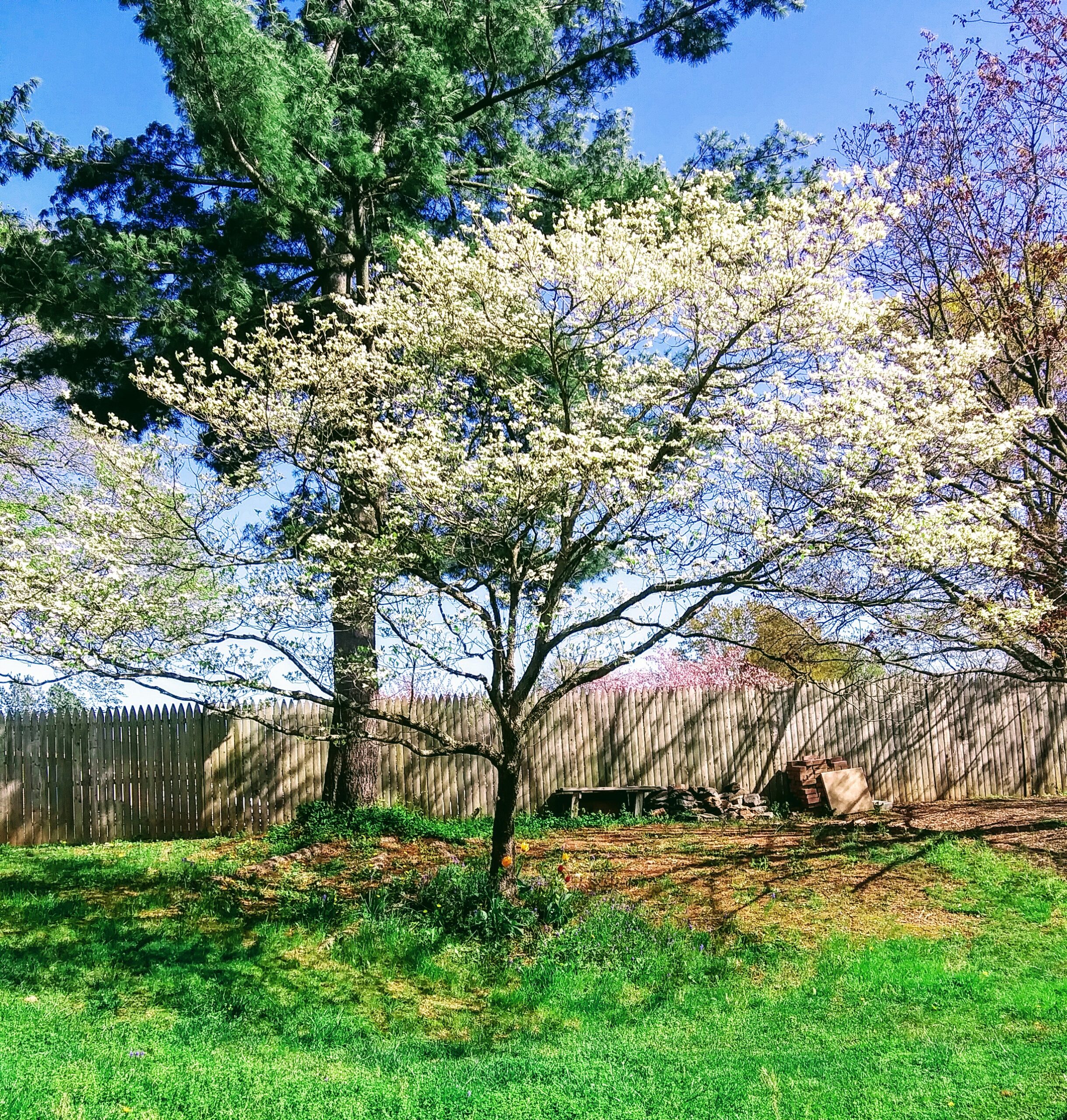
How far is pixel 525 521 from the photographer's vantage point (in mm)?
7840

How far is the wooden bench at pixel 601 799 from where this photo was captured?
41.3 ft

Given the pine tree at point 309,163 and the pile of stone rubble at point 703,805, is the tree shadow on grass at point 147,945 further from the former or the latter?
the pile of stone rubble at point 703,805

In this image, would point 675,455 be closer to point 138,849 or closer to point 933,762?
point 138,849

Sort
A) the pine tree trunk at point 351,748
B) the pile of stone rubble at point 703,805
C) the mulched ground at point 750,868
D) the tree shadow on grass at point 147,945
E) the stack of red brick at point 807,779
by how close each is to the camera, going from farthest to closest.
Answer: the stack of red brick at point 807,779 → the pile of stone rubble at point 703,805 → the pine tree trunk at point 351,748 → the mulched ground at point 750,868 → the tree shadow on grass at point 147,945

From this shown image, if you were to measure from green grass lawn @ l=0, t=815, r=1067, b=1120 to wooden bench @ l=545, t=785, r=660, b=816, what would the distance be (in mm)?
3171

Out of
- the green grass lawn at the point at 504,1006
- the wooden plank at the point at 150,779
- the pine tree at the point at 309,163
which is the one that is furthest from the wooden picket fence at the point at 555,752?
Answer: the green grass lawn at the point at 504,1006

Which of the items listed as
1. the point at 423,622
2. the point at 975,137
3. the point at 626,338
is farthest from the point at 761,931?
the point at 975,137

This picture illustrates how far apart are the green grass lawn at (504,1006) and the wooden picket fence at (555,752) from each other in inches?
98.3

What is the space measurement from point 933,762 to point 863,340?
833cm

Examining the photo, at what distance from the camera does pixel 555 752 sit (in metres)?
13.0

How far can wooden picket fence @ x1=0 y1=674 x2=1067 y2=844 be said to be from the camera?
11930 mm

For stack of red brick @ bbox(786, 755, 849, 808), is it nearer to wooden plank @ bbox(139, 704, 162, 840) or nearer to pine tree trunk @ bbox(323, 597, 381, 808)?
pine tree trunk @ bbox(323, 597, 381, 808)

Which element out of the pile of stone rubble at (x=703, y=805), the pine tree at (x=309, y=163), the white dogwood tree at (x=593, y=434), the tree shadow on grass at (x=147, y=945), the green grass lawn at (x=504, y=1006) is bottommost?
the green grass lawn at (x=504, y=1006)

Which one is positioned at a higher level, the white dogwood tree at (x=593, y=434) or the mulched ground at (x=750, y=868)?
the white dogwood tree at (x=593, y=434)
